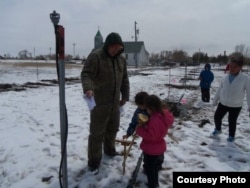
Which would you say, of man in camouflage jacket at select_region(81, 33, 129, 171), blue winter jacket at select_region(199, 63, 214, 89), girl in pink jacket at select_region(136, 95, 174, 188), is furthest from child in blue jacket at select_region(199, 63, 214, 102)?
girl in pink jacket at select_region(136, 95, 174, 188)

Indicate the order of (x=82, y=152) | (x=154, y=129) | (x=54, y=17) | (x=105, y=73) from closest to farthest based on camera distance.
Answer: (x=54, y=17)
(x=154, y=129)
(x=105, y=73)
(x=82, y=152)

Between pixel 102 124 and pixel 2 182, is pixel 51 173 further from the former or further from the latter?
pixel 102 124

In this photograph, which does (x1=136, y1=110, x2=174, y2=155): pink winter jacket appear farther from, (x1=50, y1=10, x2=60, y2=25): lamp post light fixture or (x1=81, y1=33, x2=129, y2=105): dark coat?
(x1=50, y1=10, x2=60, y2=25): lamp post light fixture

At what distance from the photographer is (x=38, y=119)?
7.43m

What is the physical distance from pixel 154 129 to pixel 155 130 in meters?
0.02

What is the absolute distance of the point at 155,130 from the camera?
3.34 m

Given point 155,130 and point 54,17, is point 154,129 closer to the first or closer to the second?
point 155,130

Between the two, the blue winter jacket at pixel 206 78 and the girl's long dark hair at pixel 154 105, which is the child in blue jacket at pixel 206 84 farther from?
the girl's long dark hair at pixel 154 105

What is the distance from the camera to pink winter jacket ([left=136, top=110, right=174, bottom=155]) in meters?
3.34

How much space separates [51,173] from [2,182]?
0.66m

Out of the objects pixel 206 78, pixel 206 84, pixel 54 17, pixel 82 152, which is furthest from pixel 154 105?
pixel 206 78

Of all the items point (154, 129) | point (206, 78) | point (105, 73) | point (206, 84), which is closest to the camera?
point (154, 129)

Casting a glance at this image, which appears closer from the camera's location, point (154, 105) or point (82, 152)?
point (154, 105)

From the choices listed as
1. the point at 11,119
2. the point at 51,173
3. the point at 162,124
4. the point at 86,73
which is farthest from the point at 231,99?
the point at 11,119
